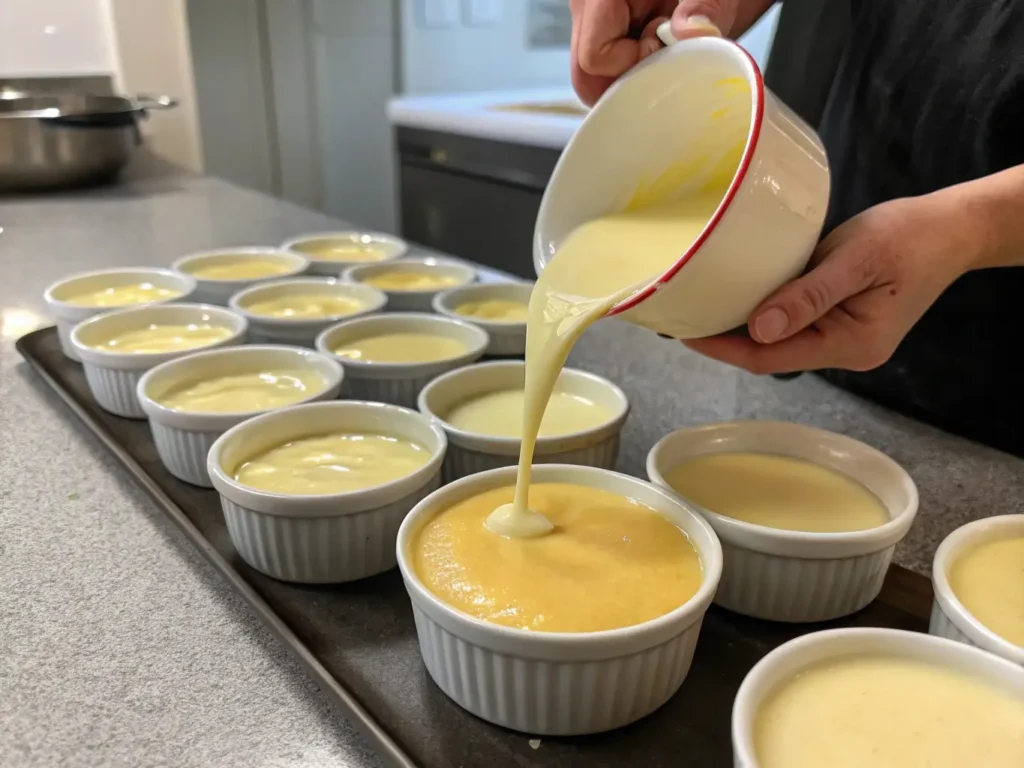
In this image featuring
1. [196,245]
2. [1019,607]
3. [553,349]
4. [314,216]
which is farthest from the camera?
[314,216]

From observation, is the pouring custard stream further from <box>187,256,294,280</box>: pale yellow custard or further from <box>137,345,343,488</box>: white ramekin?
<box>187,256,294,280</box>: pale yellow custard

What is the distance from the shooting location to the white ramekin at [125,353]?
106cm

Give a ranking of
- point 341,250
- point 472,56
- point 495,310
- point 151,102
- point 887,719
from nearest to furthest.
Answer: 1. point 887,719
2. point 495,310
3. point 341,250
4. point 151,102
5. point 472,56

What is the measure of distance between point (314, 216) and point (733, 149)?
4.55ft

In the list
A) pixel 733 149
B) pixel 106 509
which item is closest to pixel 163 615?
pixel 106 509

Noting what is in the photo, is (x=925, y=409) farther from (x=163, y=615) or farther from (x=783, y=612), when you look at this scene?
(x=163, y=615)

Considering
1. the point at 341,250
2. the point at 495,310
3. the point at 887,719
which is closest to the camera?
the point at 887,719

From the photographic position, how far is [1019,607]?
2.22 feet

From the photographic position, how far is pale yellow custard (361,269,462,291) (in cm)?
149

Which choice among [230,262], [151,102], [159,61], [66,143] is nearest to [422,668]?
[230,262]

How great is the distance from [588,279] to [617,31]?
288mm

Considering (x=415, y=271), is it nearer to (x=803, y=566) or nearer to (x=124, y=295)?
(x=124, y=295)

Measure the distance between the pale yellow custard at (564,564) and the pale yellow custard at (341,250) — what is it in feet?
3.04

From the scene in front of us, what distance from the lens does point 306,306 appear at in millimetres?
1375
